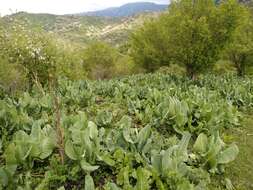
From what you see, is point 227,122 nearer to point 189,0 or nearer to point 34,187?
point 34,187

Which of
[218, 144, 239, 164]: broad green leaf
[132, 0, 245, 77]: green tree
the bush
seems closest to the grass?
[218, 144, 239, 164]: broad green leaf

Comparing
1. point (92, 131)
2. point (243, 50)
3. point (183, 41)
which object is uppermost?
point (92, 131)

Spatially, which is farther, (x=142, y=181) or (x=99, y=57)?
(x=99, y=57)

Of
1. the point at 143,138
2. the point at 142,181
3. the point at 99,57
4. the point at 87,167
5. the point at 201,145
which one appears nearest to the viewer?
the point at 142,181

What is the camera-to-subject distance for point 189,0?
20328 millimetres

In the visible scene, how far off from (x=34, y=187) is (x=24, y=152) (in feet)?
1.88

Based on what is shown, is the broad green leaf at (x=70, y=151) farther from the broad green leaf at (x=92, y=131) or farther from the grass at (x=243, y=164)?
the grass at (x=243, y=164)

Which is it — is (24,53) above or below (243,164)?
below

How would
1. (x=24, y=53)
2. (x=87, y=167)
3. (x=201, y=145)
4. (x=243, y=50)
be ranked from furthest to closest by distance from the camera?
(x=243, y=50) < (x=24, y=53) < (x=201, y=145) < (x=87, y=167)

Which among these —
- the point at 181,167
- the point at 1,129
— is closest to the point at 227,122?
the point at 181,167

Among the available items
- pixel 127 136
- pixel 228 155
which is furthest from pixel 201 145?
pixel 127 136

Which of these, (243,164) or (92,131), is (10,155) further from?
(243,164)

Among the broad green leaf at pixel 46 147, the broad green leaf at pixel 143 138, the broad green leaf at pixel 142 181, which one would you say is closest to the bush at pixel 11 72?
the broad green leaf at pixel 46 147

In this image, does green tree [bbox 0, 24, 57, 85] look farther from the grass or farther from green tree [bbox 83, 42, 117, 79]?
green tree [bbox 83, 42, 117, 79]
